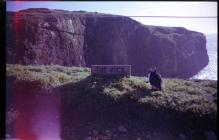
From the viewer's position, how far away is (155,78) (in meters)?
8.77

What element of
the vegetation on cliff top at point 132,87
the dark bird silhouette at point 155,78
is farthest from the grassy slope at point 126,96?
the dark bird silhouette at point 155,78

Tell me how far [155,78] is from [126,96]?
92 cm

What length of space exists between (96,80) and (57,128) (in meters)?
1.71

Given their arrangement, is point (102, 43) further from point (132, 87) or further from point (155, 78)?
point (155, 78)

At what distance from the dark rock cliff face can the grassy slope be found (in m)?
0.30

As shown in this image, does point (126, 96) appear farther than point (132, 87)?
Result: No

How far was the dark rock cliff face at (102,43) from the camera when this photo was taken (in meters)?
8.92

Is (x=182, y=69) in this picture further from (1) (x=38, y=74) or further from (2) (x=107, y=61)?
(1) (x=38, y=74)

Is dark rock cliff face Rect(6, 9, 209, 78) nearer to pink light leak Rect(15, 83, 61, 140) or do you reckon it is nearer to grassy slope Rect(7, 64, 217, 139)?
grassy slope Rect(7, 64, 217, 139)

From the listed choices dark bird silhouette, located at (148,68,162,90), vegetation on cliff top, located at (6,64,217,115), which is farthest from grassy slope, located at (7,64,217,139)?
dark bird silhouette, located at (148,68,162,90)

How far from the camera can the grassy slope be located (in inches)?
323

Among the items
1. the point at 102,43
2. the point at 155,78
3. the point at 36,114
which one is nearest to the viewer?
the point at 36,114

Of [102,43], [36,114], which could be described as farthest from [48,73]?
[102,43]

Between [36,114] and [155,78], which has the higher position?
[155,78]
